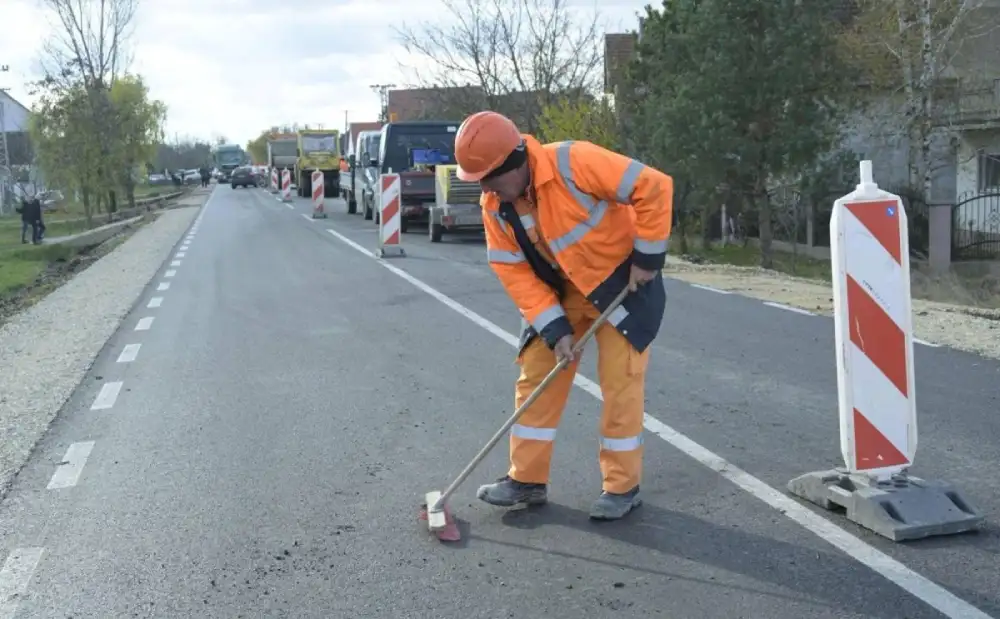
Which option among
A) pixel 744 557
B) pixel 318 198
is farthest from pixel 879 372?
pixel 318 198

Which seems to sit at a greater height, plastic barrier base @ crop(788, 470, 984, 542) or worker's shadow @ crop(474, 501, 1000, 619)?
plastic barrier base @ crop(788, 470, 984, 542)

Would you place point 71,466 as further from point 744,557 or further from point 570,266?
point 744,557

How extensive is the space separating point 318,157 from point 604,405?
49.5 meters

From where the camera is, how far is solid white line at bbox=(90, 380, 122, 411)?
25.8 feet

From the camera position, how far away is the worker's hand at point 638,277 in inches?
189

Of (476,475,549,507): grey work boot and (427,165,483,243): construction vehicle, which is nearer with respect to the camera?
(476,475,549,507): grey work boot

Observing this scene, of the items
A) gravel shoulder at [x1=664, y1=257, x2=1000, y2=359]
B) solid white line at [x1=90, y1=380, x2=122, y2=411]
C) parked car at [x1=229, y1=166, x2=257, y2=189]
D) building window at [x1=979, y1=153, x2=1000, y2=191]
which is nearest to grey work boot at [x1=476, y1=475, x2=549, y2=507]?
solid white line at [x1=90, y1=380, x2=122, y2=411]

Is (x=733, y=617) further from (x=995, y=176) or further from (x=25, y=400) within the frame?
(x=995, y=176)

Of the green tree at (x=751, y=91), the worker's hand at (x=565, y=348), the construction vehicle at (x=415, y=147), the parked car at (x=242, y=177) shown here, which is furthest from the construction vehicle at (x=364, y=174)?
the parked car at (x=242, y=177)

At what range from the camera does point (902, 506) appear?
461 cm

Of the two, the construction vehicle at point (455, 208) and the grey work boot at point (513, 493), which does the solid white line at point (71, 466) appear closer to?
the grey work boot at point (513, 493)

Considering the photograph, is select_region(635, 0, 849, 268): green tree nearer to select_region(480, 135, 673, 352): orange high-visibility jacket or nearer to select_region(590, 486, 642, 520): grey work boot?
select_region(480, 135, 673, 352): orange high-visibility jacket

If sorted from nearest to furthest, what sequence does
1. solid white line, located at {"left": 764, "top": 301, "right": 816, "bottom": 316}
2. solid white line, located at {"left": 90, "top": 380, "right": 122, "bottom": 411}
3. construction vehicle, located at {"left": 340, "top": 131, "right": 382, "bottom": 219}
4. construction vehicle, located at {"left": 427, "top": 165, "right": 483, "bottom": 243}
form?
solid white line, located at {"left": 90, "top": 380, "right": 122, "bottom": 411}
solid white line, located at {"left": 764, "top": 301, "right": 816, "bottom": 316}
construction vehicle, located at {"left": 427, "top": 165, "right": 483, "bottom": 243}
construction vehicle, located at {"left": 340, "top": 131, "right": 382, "bottom": 219}

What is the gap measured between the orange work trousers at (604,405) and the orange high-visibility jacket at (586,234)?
9 centimetres
